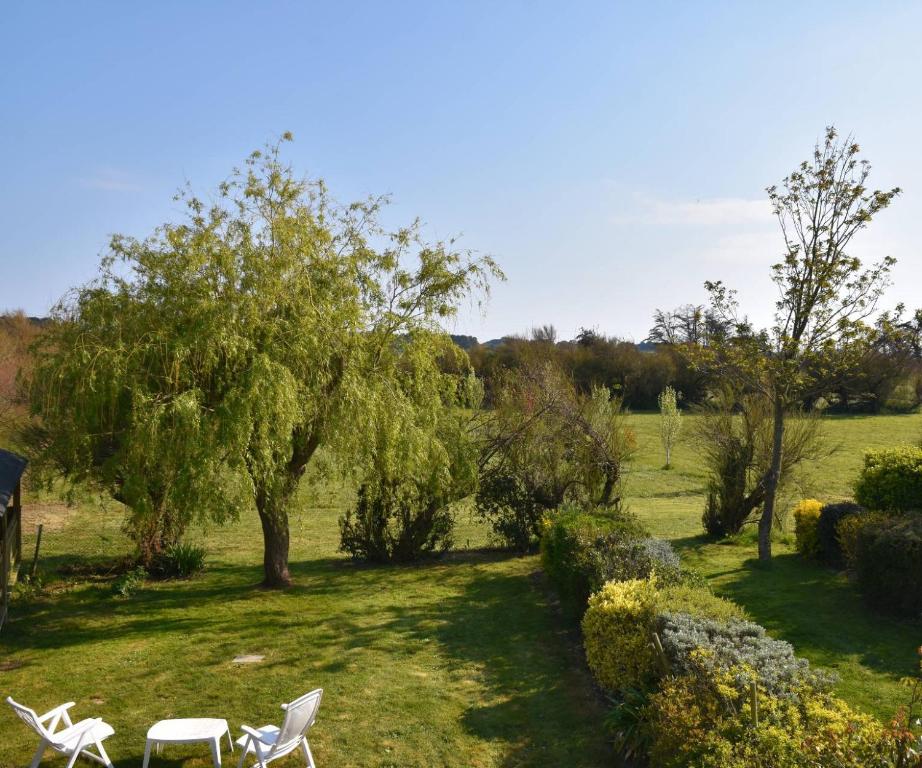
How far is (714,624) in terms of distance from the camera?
721cm

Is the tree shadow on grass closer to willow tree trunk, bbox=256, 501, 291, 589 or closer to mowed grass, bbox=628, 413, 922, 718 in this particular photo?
willow tree trunk, bbox=256, 501, 291, 589

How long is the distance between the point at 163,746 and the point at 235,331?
5564 millimetres

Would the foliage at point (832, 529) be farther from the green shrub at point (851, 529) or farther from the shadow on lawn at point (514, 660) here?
the shadow on lawn at point (514, 660)

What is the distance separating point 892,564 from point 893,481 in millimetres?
3752

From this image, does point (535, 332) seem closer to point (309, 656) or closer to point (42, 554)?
point (42, 554)

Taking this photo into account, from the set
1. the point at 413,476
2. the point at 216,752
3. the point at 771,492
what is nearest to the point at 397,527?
the point at 413,476

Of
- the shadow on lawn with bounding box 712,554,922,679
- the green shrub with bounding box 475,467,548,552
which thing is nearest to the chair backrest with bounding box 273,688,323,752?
the shadow on lawn with bounding box 712,554,922,679

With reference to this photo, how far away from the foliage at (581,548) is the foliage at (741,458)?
18.5 feet

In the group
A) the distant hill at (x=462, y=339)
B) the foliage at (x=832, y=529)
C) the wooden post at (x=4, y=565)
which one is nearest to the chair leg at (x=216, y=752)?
the wooden post at (x=4, y=565)

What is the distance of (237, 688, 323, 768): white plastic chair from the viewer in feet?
20.4

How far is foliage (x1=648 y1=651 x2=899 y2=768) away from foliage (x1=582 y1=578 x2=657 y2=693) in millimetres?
951

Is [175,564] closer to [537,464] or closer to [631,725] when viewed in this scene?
[537,464]

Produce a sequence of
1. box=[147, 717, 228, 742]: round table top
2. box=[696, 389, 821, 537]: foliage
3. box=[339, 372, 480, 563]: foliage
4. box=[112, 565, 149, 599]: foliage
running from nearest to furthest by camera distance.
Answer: box=[147, 717, 228, 742]: round table top, box=[339, 372, 480, 563]: foliage, box=[112, 565, 149, 599]: foliage, box=[696, 389, 821, 537]: foliage

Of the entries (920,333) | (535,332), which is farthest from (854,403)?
(920,333)
